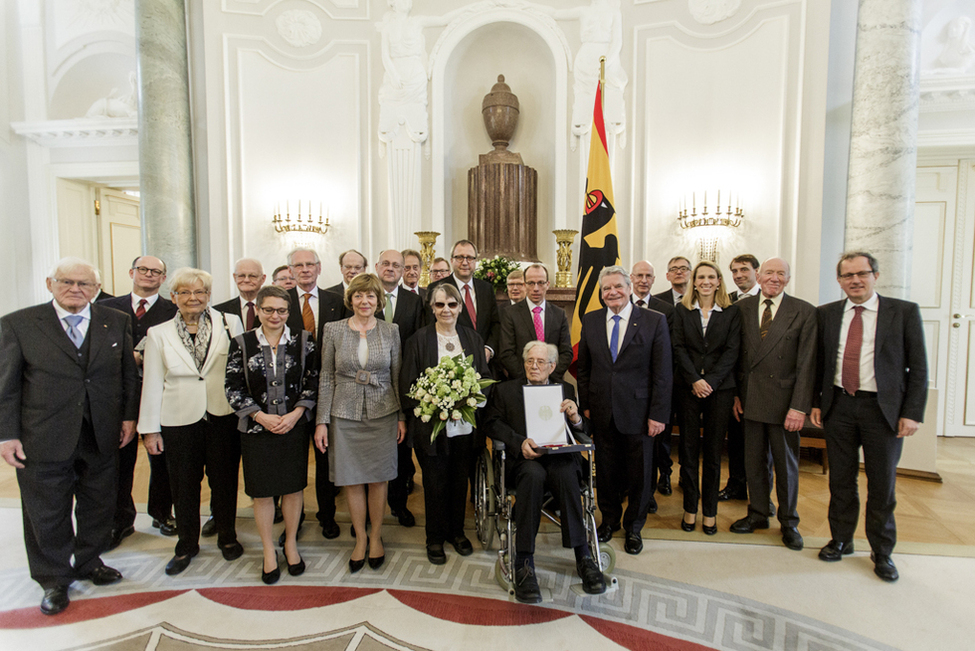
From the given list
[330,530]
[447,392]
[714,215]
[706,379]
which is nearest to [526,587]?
[447,392]

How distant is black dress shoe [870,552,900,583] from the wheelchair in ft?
4.71

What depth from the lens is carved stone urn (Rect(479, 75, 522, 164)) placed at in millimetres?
6031

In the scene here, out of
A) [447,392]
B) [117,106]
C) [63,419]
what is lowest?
[63,419]

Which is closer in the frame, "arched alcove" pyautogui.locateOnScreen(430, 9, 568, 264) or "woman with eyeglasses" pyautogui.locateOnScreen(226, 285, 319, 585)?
"woman with eyeglasses" pyautogui.locateOnScreen(226, 285, 319, 585)

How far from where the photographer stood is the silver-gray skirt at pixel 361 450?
2.59m

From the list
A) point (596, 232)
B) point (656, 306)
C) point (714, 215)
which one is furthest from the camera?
point (714, 215)

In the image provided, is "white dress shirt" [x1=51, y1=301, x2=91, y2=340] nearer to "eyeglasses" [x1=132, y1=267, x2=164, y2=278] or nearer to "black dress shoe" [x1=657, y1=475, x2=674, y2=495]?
"eyeglasses" [x1=132, y1=267, x2=164, y2=278]

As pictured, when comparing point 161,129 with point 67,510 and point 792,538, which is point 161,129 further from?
point 792,538

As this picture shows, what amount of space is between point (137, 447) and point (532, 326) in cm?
265

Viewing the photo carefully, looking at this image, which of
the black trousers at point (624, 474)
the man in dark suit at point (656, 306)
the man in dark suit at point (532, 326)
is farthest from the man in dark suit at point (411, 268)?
the black trousers at point (624, 474)

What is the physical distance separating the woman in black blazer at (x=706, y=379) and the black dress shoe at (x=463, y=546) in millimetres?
1411

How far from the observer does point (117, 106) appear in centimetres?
616

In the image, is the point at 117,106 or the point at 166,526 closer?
the point at 166,526

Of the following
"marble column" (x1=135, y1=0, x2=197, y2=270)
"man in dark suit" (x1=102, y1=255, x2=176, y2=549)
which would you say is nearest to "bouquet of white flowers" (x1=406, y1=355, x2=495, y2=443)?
"man in dark suit" (x1=102, y1=255, x2=176, y2=549)
